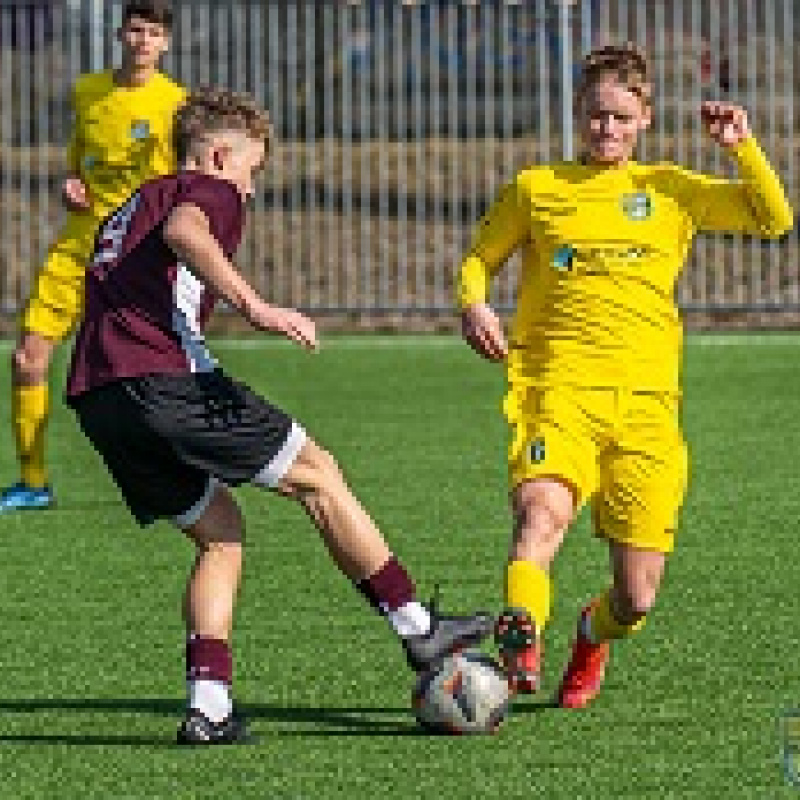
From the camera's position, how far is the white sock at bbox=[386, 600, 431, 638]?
8469mm

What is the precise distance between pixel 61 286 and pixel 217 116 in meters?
5.55

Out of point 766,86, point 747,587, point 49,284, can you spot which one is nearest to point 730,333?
point 766,86

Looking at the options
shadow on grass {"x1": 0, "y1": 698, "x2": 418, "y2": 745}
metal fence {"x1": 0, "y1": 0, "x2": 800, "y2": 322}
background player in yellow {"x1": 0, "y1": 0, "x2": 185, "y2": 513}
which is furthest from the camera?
metal fence {"x1": 0, "y1": 0, "x2": 800, "y2": 322}

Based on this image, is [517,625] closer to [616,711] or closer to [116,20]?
[616,711]

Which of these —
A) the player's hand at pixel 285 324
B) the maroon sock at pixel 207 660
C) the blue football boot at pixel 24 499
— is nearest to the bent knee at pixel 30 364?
the blue football boot at pixel 24 499

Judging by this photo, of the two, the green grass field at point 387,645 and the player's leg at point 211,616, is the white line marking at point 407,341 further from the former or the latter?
the player's leg at point 211,616

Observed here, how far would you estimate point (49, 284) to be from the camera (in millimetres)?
13734

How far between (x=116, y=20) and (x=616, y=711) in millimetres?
14071

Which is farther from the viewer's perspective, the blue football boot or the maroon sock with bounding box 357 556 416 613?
the blue football boot

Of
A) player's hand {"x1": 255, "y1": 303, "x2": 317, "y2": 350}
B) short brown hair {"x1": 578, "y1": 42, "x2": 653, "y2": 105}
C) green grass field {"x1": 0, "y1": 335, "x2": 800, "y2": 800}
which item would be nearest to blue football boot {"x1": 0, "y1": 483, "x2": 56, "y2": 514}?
green grass field {"x1": 0, "y1": 335, "x2": 800, "y2": 800}

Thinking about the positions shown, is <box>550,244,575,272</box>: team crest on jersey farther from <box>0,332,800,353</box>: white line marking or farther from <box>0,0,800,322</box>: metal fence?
<box>0,0,800,322</box>: metal fence

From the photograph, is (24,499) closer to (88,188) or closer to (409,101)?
(88,188)

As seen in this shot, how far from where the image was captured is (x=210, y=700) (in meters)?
A: 8.12

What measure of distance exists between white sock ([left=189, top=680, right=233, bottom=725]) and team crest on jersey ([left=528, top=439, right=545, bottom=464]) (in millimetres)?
1043
